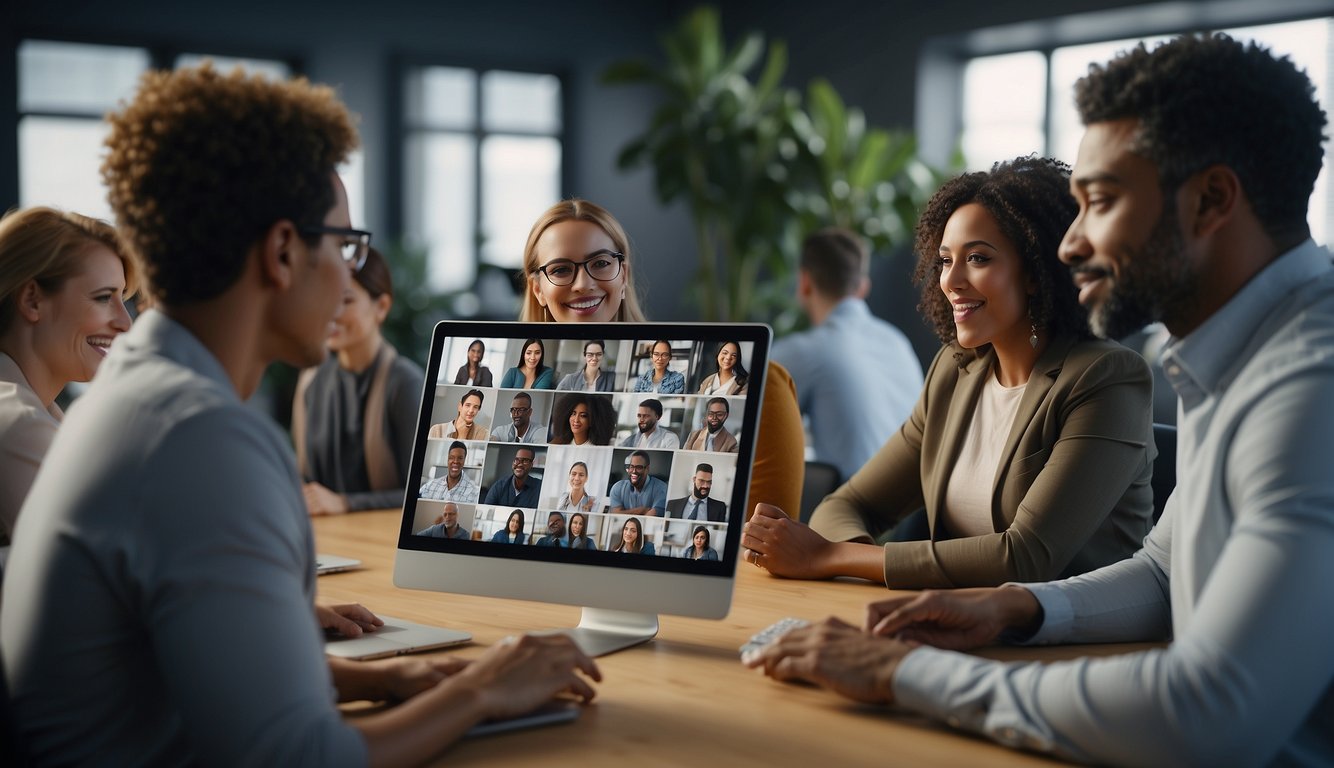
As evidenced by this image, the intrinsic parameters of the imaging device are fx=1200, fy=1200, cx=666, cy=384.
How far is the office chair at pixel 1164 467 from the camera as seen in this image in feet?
7.45

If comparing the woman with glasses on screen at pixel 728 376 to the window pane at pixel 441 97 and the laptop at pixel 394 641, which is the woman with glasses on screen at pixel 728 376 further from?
the window pane at pixel 441 97

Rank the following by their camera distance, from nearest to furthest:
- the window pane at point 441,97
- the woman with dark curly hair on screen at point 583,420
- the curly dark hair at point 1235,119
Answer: the curly dark hair at point 1235,119
the woman with dark curly hair on screen at point 583,420
the window pane at point 441,97

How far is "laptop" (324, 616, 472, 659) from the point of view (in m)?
1.57

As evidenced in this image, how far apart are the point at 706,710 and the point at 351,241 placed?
66 cm

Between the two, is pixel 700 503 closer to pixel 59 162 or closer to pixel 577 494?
pixel 577 494

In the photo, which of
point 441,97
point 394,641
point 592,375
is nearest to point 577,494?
point 592,375

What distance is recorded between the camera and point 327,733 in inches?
41.1

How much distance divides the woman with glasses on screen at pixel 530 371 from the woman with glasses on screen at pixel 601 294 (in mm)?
613

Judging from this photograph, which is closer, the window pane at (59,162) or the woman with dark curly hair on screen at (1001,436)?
the woman with dark curly hair on screen at (1001,436)

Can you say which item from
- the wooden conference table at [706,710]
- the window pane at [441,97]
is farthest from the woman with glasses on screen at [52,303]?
the window pane at [441,97]

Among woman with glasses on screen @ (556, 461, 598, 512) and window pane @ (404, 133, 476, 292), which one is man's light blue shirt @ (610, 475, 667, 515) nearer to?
woman with glasses on screen @ (556, 461, 598, 512)

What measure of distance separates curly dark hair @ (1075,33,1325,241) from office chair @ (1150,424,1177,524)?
3.45 ft

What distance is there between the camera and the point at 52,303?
6.68 feet

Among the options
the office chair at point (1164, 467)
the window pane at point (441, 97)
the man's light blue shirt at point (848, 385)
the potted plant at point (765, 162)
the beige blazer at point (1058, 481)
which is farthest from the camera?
the window pane at point (441, 97)
